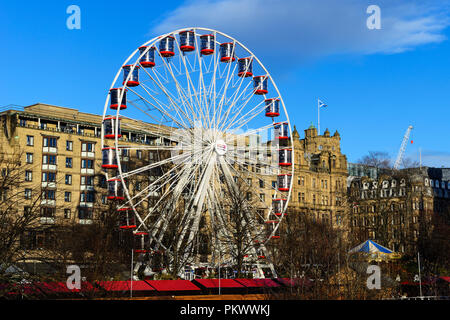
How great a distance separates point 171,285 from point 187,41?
29385mm

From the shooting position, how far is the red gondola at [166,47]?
244ft

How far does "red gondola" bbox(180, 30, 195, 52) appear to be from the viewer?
75438mm

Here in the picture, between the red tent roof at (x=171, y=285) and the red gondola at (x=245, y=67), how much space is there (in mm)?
30560

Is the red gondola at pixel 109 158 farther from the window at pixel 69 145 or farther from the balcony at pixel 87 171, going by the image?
the balcony at pixel 87 171

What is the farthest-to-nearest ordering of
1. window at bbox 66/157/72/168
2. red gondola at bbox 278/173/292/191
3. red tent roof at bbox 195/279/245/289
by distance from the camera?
window at bbox 66/157/72/168 → red gondola at bbox 278/173/292/191 → red tent roof at bbox 195/279/245/289

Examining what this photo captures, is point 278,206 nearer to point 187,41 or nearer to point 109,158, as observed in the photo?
point 187,41

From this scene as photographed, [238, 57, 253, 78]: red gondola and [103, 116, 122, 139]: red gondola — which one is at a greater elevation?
[238, 57, 253, 78]: red gondola

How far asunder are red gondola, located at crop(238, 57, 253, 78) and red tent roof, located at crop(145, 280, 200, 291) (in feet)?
100

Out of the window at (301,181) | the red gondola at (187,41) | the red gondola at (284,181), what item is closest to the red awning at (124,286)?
the red gondola at (187,41)

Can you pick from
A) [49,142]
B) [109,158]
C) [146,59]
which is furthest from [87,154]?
[109,158]

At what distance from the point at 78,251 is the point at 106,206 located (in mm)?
31079

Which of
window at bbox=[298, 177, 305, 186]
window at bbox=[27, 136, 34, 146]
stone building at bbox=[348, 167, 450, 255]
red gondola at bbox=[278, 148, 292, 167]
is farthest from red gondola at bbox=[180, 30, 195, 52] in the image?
window at bbox=[298, 177, 305, 186]

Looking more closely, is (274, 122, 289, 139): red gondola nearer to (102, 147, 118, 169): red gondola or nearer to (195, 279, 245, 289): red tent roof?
(102, 147, 118, 169): red gondola
